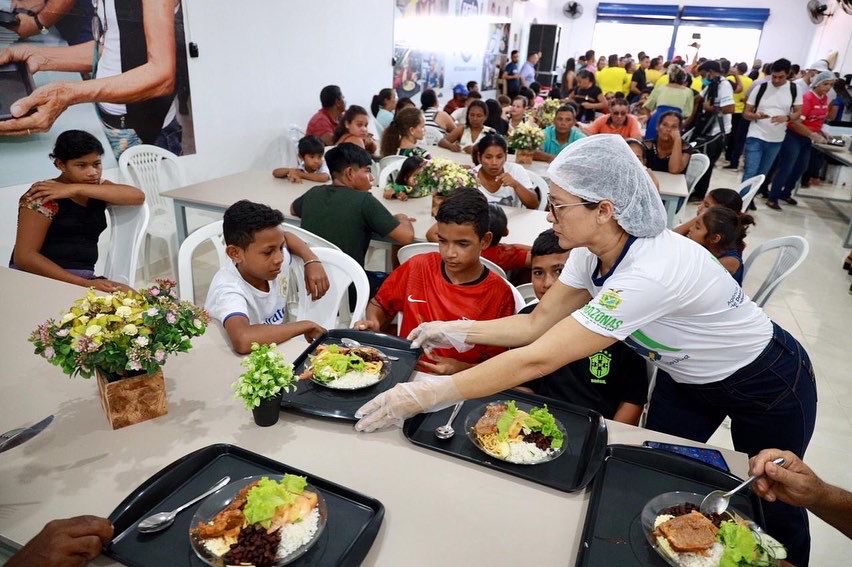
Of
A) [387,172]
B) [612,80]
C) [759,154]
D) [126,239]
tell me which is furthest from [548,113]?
[612,80]

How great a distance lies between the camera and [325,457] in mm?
1321

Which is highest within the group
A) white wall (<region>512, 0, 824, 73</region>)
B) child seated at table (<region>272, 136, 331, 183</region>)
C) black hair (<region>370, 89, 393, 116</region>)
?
white wall (<region>512, 0, 824, 73</region>)

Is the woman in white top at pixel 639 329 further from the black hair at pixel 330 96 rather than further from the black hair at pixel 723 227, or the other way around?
the black hair at pixel 330 96

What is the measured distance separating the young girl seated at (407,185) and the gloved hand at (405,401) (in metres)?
2.45

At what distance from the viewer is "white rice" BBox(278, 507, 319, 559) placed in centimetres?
102

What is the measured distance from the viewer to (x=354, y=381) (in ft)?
5.18

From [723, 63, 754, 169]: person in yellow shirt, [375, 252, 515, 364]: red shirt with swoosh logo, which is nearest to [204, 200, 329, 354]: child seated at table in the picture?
[375, 252, 515, 364]: red shirt with swoosh logo

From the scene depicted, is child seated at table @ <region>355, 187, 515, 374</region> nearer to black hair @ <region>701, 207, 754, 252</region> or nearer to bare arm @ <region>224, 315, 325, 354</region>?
bare arm @ <region>224, 315, 325, 354</region>

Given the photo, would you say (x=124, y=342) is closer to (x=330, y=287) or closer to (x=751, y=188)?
(x=330, y=287)

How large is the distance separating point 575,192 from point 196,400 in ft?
3.98

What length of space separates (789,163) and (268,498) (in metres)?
8.33

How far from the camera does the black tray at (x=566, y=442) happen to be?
1.27 meters

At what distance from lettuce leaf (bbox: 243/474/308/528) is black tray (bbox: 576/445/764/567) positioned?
0.59 m

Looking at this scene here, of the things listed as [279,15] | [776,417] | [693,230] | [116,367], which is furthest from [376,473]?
[279,15]
